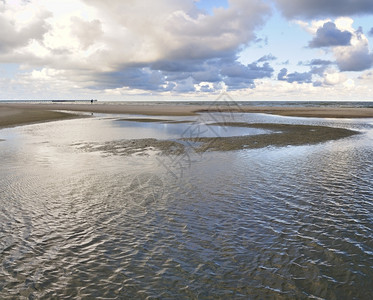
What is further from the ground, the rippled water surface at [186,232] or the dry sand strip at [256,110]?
the dry sand strip at [256,110]

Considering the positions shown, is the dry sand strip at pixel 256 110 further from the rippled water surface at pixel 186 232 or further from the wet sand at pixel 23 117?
the rippled water surface at pixel 186 232

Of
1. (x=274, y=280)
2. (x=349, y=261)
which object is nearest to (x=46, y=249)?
(x=274, y=280)

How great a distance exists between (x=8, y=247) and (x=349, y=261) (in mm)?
8431

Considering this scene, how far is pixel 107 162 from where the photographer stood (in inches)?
682

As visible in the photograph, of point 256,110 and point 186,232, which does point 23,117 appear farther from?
point 256,110

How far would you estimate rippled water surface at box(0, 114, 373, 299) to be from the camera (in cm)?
590

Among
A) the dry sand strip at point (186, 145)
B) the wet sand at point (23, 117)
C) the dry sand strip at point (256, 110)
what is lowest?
the dry sand strip at point (186, 145)

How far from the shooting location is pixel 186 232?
818cm

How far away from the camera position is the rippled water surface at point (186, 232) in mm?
5898

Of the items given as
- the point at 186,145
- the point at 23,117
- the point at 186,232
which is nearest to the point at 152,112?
the point at 23,117

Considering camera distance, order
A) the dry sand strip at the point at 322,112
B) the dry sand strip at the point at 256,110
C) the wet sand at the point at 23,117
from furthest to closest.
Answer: the dry sand strip at the point at 256,110
the dry sand strip at the point at 322,112
the wet sand at the point at 23,117

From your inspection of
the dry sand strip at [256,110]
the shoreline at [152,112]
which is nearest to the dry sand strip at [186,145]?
the shoreline at [152,112]

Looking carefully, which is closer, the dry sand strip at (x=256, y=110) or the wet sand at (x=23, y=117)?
the wet sand at (x=23, y=117)

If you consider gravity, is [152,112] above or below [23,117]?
above
